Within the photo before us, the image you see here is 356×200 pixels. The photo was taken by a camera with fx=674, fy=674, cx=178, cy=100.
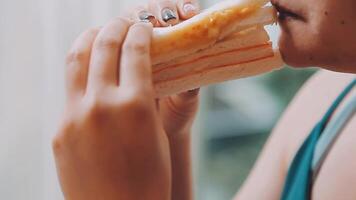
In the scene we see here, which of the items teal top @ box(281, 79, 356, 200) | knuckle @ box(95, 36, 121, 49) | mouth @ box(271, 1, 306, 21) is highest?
knuckle @ box(95, 36, 121, 49)

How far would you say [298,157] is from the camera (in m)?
1.05

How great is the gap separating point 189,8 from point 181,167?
28 cm

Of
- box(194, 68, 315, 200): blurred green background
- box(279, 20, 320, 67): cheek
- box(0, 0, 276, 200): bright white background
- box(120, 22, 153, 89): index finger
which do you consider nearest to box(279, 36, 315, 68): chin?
box(279, 20, 320, 67): cheek

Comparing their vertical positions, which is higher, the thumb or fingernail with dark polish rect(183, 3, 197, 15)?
fingernail with dark polish rect(183, 3, 197, 15)

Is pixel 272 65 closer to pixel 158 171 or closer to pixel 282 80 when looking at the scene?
pixel 158 171

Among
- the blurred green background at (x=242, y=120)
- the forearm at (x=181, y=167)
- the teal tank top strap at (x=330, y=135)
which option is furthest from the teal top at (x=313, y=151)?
the blurred green background at (x=242, y=120)

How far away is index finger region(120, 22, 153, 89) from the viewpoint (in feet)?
2.11

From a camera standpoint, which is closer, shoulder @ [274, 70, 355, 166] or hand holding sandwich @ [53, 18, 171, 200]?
hand holding sandwich @ [53, 18, 171, 200]

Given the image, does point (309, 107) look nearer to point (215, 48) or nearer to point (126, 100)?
point (215, 48)

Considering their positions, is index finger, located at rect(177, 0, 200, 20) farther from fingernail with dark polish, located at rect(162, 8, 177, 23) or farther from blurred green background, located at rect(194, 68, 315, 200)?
blurred green background, located at rect(194, 68, 315, 200)

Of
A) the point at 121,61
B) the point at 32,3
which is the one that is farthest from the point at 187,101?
Result: the point at 32,3

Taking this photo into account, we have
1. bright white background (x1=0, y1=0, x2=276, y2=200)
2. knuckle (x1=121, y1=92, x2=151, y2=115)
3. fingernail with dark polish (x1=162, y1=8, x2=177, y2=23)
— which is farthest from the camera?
bright white background (x1=0, y1=0, x2=276, y2=200)

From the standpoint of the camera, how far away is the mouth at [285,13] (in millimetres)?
682

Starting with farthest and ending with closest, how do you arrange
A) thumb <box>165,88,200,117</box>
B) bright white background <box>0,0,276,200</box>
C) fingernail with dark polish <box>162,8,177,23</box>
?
1. bright white background <box>0,0,276,200</box>
2. thumb <box>165,88,200,117</box>
3. fingernail with dark polish <box>162,8,177,23</box>
